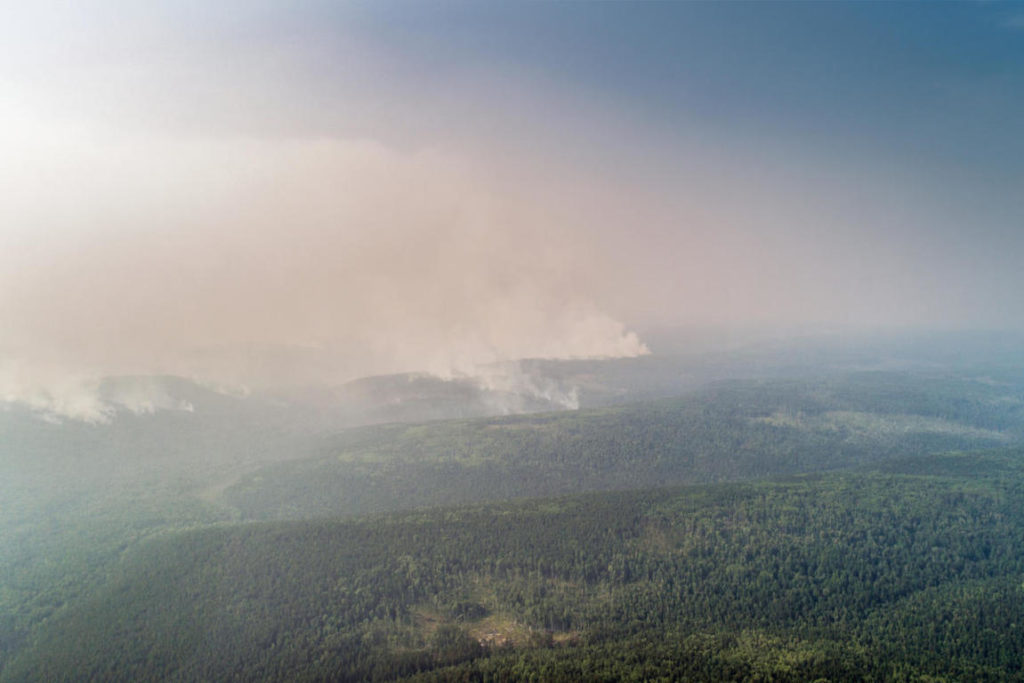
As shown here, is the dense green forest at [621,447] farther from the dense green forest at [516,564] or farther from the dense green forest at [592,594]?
the dense green forest at [592,594]

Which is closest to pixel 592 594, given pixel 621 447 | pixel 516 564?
pixel 516 564

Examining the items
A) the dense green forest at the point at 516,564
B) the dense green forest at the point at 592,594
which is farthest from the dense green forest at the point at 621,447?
the dense green forest at the point at 592,594

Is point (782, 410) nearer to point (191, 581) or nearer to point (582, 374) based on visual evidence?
point (582, 374)

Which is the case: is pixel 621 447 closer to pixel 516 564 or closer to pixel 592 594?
pixel 516 564

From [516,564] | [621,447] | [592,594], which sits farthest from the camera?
[621,447]

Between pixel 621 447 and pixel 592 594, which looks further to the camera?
pixel 621 447

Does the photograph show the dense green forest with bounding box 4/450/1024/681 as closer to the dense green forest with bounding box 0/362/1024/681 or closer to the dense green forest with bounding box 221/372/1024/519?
the dense green forest with bounding box 0/362/1024/681

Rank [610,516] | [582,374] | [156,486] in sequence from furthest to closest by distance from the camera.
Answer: [582,374]
[156,486]
[610,516]

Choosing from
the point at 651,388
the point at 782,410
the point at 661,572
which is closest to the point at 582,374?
the point at 651,388
